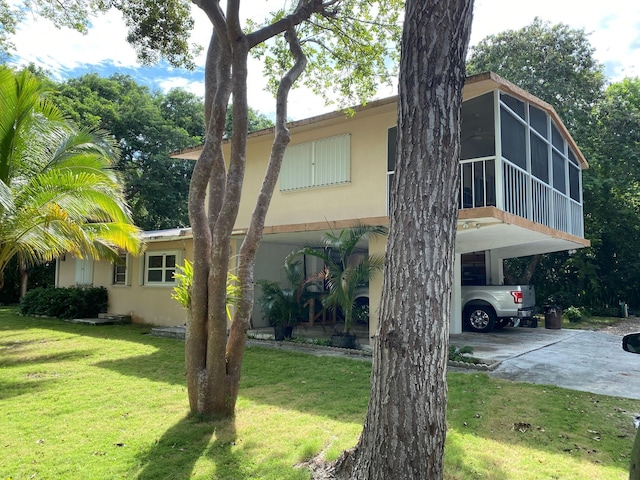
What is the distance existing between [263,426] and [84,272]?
14490 millimetres

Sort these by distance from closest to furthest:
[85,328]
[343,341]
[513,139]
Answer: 1. [343,341]
2. [513,139]
3. [85,328]

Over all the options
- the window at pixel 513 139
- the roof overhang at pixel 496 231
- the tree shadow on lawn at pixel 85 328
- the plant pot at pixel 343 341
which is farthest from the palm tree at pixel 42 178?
the window at pixel 513 139

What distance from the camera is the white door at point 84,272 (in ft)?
54.5

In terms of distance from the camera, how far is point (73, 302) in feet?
50.4

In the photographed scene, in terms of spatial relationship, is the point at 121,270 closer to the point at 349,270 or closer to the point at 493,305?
the point at 349,270

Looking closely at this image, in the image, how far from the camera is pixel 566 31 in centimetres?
1945

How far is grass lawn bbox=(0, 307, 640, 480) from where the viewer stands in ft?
12.8

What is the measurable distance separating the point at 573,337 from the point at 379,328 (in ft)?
37.1

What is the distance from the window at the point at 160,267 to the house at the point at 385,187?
0.03 metres

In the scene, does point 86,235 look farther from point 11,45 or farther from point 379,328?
point 379,328

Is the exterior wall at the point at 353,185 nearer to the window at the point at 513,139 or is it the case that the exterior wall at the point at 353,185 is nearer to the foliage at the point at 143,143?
the window at the point at 513,139

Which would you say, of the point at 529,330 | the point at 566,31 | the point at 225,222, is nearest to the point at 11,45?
the point at 225,222

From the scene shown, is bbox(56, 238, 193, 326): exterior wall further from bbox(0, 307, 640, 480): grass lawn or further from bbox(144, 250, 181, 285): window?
bbox(0, 307, 640, 480): grass lawn

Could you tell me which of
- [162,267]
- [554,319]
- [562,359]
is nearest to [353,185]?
[562,359]
